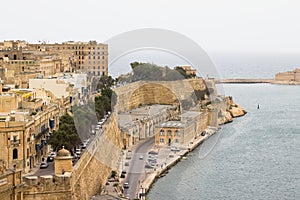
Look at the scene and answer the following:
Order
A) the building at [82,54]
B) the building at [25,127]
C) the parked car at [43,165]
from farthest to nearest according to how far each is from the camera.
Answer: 1. the building at [82,54]
2. the parked car at [43,165]
3. the building at [25,127]

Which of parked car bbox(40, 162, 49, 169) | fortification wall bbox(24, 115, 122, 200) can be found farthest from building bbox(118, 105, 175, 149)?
parked car bbox(40, 162, 49, 169)

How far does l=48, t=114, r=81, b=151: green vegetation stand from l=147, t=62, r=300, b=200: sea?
1809mm

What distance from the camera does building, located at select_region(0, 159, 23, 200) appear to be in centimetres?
774

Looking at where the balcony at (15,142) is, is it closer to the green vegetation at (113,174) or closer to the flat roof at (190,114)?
the green vegetation at (113,174)

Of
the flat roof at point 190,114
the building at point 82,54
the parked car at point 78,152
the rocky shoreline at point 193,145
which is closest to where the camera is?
the parked car at point 78,152

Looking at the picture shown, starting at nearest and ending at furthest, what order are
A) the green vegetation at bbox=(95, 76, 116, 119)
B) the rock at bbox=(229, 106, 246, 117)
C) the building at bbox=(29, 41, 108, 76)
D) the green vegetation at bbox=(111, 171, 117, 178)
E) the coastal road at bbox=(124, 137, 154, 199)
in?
the coastal road at bbox=(124, 137, 154, 199) → the green vegetation at bbox=(111, 171, 117, 178) → the green vegetation at bbox=(95, 76, 116, 119) → the building at bbox=(29, 41, 108, 76) → the rock at bbox=(229, 106, 246, 117)

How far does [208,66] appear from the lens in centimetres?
1170

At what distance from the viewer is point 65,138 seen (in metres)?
11.5

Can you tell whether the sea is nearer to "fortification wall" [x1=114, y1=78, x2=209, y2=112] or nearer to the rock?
the rock

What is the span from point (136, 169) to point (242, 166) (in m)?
3.01

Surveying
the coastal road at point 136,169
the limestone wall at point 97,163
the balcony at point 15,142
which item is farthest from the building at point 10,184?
the coastal road at point 136,169

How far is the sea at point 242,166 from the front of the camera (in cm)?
1272

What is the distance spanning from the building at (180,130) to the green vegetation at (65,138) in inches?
192

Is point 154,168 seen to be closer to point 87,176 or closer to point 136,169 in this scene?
point 136,169
